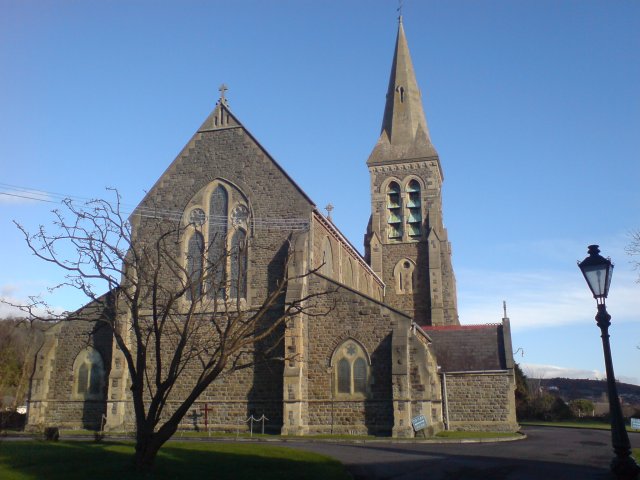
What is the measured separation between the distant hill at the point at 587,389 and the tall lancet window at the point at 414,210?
39.0 m

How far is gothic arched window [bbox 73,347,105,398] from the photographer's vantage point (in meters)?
26.8

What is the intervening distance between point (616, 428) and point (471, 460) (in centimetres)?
757

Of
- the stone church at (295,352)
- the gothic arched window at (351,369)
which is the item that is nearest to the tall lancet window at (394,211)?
the stone church at (295,352)

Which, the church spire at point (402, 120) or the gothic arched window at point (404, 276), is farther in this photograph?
the church spire at point (402, 120)

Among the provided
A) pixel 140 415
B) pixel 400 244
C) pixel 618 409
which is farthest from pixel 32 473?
pixel 400 244

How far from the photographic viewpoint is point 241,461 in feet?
45.7

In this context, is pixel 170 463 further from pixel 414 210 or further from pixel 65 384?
pixel 414 210

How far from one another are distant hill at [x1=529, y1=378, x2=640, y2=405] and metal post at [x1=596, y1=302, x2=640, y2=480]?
70.5m

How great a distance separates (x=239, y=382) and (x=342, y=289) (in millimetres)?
6032

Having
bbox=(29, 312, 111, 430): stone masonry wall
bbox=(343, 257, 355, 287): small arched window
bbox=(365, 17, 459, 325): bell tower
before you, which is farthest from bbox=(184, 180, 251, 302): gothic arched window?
bbox=(365, 17, 459, 325): bell tower

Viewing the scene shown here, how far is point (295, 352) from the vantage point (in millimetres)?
24062

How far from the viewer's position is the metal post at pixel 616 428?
28.2 feet

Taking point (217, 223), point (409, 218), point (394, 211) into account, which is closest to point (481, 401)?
point (217, 223)

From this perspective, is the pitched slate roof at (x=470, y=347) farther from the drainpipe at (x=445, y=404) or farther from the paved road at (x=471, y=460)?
the paved road at (x=471, y=460)
